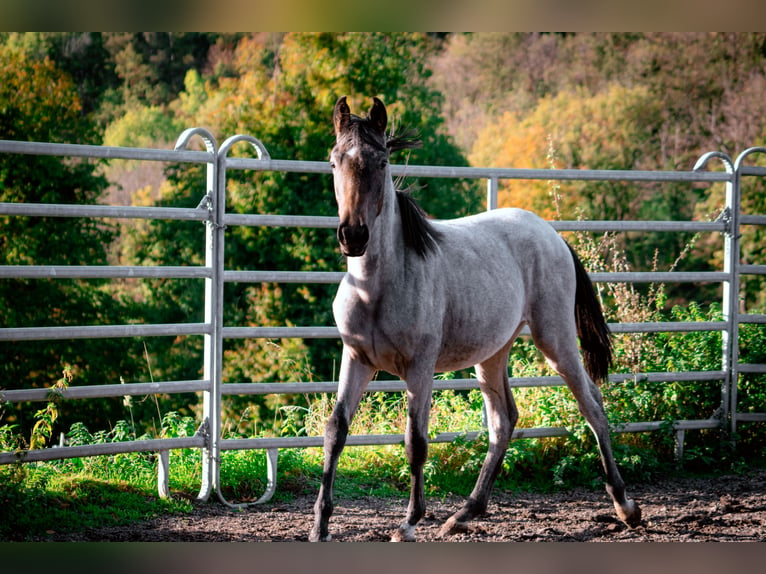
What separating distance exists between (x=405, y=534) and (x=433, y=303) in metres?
1.09

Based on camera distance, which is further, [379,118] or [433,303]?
[433,303]

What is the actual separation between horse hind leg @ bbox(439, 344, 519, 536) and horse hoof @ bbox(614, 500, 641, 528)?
2.25 feet

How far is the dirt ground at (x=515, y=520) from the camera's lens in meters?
4.11

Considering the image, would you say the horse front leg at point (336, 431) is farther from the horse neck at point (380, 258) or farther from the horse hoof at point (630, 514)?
the horse hoof at point (630, 514)

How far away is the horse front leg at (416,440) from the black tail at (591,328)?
149 cm

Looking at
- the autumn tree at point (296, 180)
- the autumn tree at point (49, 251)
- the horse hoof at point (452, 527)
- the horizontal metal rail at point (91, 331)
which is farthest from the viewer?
the autumn tree at point (296, 180)

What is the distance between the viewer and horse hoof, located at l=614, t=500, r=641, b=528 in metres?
4.41

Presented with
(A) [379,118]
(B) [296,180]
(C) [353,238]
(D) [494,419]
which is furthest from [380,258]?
(B) [296,180]

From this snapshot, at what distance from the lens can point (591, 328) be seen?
4.92m

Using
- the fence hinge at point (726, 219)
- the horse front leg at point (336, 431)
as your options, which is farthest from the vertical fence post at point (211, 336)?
the fence hinge at point (726, 219)

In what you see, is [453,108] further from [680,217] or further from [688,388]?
[688,388]

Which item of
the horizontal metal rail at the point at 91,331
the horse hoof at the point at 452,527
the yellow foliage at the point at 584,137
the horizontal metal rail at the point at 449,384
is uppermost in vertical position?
the yellow foliage at the point at 584,137

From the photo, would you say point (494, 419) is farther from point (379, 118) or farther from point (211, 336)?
point (379, 118)

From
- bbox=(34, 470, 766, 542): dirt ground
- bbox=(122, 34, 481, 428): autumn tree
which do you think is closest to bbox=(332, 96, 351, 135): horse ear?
bbox=(34, 470, 766, 542): dirt ground
